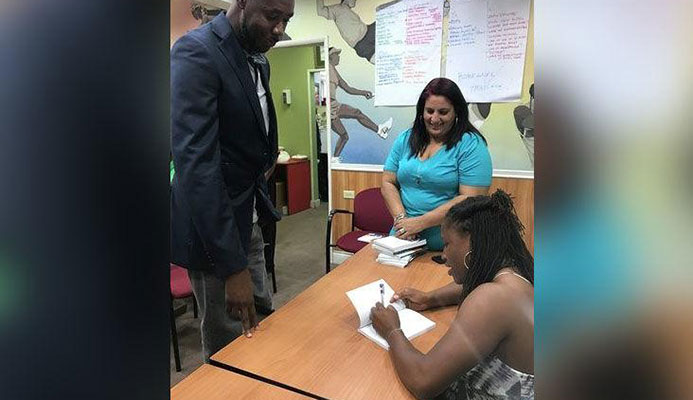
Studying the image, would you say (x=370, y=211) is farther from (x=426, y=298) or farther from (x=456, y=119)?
(x=426, y=298)

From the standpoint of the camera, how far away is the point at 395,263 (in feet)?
3.29

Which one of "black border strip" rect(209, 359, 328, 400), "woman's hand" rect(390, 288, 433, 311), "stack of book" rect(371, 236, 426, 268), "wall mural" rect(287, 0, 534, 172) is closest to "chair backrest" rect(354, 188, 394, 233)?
"wall mural" rect(287, 0, 534, 172)

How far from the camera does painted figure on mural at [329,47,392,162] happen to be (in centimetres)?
153

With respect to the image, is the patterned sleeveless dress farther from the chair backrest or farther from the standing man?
the chair backrest

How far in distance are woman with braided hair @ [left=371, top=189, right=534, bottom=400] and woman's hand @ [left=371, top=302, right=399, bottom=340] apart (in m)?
0.02

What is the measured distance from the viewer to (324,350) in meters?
0.63

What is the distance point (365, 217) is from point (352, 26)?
0.80 meters

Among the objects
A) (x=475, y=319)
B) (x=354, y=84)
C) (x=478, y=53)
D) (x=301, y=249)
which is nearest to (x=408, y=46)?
(x=478, y=53)
